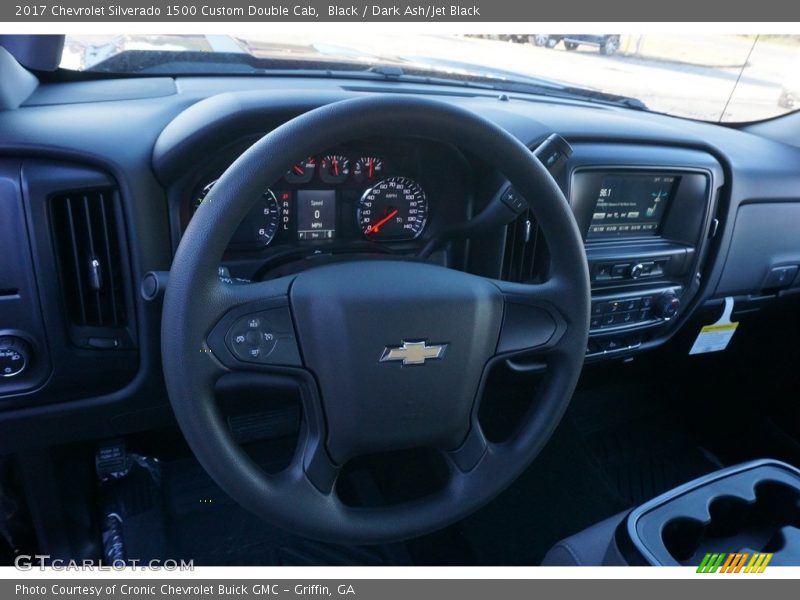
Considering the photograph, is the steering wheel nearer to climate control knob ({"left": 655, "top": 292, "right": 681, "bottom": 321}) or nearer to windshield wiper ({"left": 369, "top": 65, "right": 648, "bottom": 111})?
climate control knob ({"left": 655, "top": 292, "right": 681, "bottom": 321})

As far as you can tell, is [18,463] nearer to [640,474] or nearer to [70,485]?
[70,485]

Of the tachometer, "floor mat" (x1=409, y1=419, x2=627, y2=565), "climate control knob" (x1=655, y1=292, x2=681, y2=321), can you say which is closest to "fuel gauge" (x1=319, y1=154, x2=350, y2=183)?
the tachometer

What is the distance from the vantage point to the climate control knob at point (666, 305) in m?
1.85

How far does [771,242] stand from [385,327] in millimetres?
1591

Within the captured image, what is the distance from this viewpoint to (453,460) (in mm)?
1229

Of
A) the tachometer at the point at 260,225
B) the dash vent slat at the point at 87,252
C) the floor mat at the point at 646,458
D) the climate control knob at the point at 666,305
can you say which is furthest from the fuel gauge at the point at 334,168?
the floor mat at the point at 646,458

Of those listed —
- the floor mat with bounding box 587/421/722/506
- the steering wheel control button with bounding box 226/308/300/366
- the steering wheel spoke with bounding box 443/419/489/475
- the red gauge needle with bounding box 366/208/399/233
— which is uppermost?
the red gauge needle with bounding box 366/208/399/233

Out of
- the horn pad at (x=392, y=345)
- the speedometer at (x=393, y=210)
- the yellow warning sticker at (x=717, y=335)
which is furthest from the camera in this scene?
the yellow warning sticker at (x=717, y=335)

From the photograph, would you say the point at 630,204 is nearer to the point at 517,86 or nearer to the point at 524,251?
the point at 524,251

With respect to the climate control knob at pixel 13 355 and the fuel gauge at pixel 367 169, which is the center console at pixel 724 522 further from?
the climate control knob at pixel 13 355

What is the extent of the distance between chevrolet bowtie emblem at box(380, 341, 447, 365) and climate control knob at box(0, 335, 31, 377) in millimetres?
Result: 729

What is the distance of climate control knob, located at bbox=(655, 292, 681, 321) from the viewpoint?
72.9 inches

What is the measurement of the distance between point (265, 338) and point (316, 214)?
429mm

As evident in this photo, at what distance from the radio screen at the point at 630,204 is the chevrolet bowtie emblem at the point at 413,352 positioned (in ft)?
2.64
